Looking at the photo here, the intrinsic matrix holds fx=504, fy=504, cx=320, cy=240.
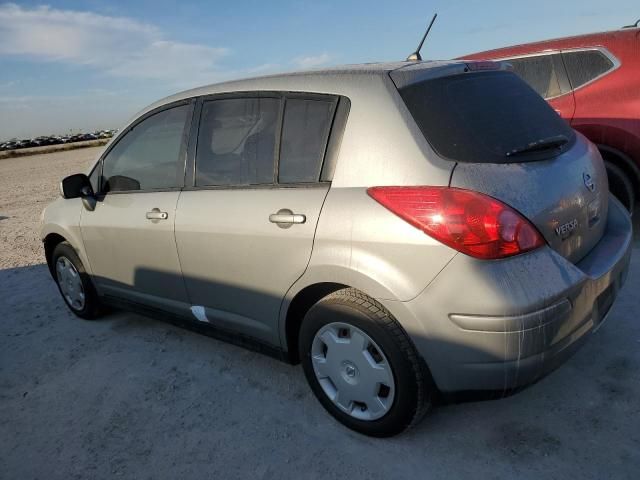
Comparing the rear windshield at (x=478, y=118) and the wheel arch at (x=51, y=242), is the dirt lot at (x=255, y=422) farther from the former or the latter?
the rear windshield at (x=478, y=118)

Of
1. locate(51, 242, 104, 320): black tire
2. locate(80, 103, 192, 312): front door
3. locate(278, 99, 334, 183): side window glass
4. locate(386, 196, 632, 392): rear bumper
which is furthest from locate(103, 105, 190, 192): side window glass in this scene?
locate(386, 196, 632, 392): rear bumper

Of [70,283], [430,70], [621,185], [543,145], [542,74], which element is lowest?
→ [70,283]

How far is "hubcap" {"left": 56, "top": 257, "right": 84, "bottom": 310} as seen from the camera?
4.06 metres

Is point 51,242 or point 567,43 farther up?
point 567,43

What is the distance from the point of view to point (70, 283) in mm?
4172

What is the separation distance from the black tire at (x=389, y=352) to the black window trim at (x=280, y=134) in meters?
0.56

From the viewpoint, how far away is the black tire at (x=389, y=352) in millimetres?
2113

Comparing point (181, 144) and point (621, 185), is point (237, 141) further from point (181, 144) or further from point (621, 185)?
point (621, 185)

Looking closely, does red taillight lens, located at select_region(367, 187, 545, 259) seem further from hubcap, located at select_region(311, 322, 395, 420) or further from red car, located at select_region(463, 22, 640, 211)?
red car, located at select_region(463, 22, 640, 211)

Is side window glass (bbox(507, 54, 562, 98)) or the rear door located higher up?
side window glass (bbox(507, 54, 562, 98))

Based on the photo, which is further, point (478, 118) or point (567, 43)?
point (567, 43)

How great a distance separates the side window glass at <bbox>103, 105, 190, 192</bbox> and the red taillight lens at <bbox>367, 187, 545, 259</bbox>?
1699mm

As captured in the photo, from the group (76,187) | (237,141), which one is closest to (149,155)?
(76,187)

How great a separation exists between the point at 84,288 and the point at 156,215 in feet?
4.43
